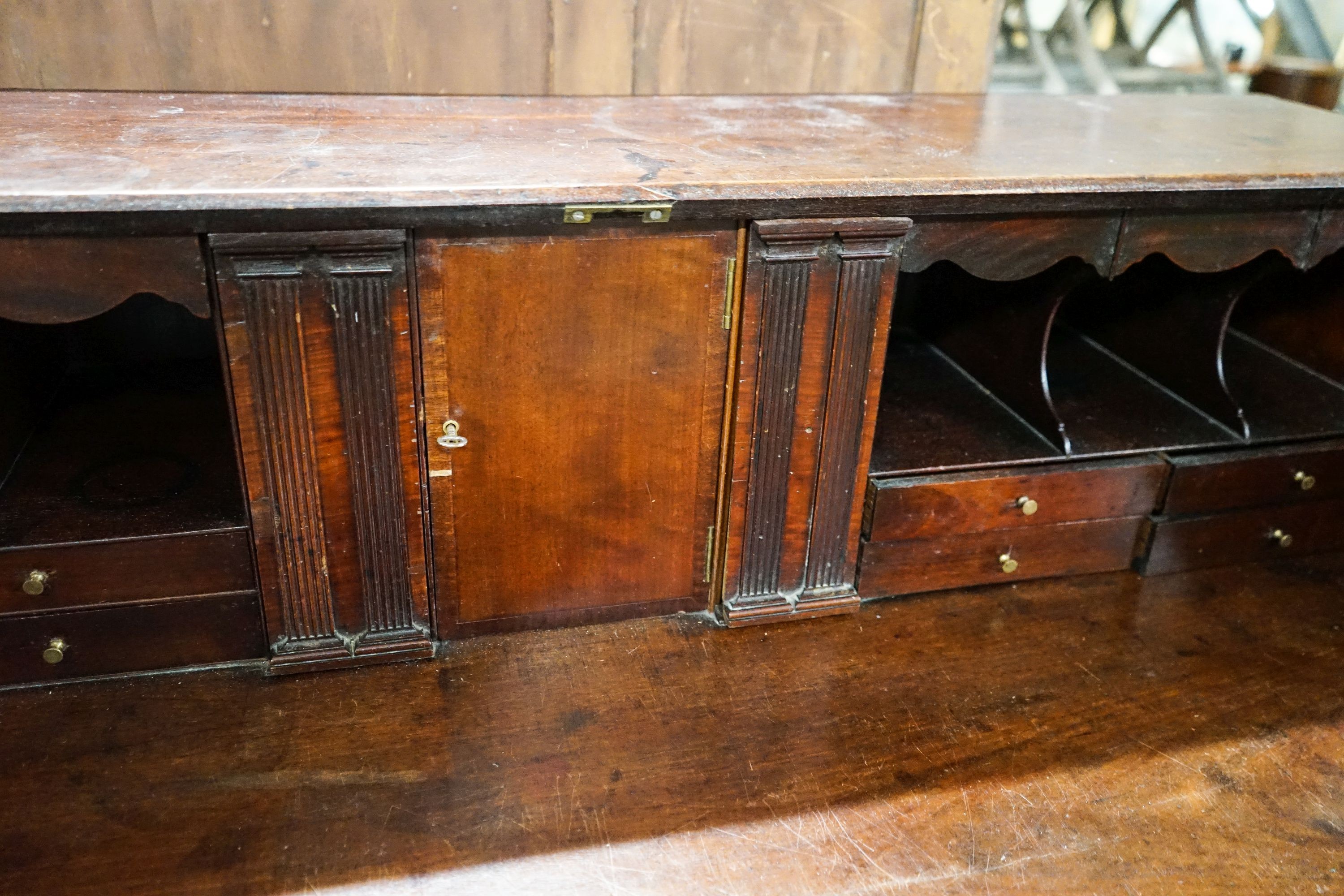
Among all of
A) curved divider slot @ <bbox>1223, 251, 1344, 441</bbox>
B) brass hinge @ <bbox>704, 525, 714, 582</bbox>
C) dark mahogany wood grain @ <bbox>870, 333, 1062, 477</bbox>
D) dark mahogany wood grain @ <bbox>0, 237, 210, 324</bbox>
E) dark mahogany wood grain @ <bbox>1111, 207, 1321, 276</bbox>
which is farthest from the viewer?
curved divider slot @ <bbox>1223, 251, 1344, 441</bbox>

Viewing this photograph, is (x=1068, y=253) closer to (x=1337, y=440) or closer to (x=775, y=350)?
(x=775, y=350)

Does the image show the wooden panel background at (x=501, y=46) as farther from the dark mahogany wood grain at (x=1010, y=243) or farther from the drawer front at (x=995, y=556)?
the drawer front at (x=995, y=556)

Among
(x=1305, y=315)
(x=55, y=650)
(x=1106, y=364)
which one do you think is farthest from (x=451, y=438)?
(x=1305, y=315)

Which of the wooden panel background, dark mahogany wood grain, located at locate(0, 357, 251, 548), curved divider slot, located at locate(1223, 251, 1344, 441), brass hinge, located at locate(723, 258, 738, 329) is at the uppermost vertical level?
the wooden panel background

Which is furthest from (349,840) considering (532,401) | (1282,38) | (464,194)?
(1282,38)

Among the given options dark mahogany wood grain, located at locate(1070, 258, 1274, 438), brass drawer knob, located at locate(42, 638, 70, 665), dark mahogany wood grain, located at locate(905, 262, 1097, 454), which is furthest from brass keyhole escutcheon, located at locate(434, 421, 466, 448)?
dark mahogany wood grain, located at locate(1070, 258, 1274, 438)

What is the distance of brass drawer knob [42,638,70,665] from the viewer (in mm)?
1732

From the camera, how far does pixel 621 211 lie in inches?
61.1

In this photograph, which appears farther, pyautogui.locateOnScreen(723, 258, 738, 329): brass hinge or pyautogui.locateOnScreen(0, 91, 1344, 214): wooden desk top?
pyautogui.locateOnScreen(723, 258, 738, 329): brass hinge

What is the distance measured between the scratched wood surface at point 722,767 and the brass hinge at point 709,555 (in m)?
0.10

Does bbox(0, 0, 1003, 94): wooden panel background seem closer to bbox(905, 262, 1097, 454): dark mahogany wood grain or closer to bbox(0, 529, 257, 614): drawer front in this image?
bbox(905, 262, 1097, 454): dark mahogany wood grain

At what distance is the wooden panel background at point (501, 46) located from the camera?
1945 mm

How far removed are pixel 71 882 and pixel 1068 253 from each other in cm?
170

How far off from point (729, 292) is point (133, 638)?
42.9 inches
